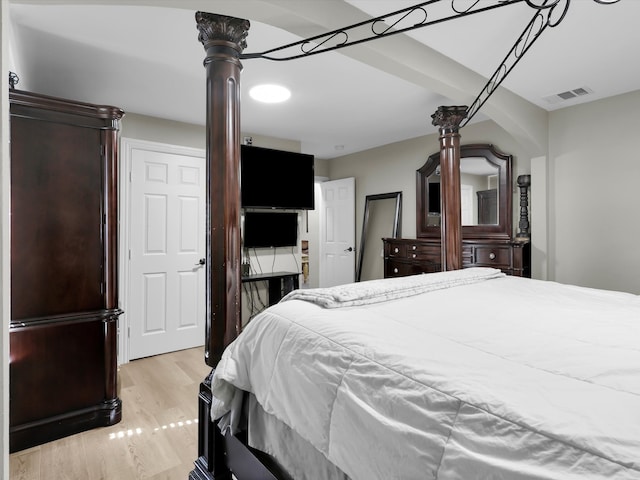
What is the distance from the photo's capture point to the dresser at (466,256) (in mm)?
3477

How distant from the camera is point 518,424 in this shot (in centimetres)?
68

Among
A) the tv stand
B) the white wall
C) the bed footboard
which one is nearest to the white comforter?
the bed footboard

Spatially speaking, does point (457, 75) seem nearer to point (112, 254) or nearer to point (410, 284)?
point (410, 284)

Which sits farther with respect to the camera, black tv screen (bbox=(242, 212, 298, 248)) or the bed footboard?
black tv screen (bbox=(242, 212, 298, 248))

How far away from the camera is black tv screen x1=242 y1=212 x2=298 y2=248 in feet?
14.1

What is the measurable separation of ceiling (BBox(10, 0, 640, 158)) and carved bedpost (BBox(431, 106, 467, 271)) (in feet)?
0.96

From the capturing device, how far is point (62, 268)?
7.20ft

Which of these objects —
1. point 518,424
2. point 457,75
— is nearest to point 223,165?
point 518,424

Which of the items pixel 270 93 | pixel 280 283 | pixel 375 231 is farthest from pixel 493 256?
pixel 270 93

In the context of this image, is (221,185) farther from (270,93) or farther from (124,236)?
(124,236)

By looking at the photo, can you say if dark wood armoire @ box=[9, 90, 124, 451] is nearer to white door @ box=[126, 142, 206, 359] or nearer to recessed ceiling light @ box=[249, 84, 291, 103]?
recessed ceiling light @ box=[249, 84, 291, 103]

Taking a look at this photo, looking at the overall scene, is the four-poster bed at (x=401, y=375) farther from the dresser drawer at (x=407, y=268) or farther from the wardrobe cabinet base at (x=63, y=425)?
the dresser drawer at (x=407, y=268)

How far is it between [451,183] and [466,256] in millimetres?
956

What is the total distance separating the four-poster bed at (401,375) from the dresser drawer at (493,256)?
1576mm
